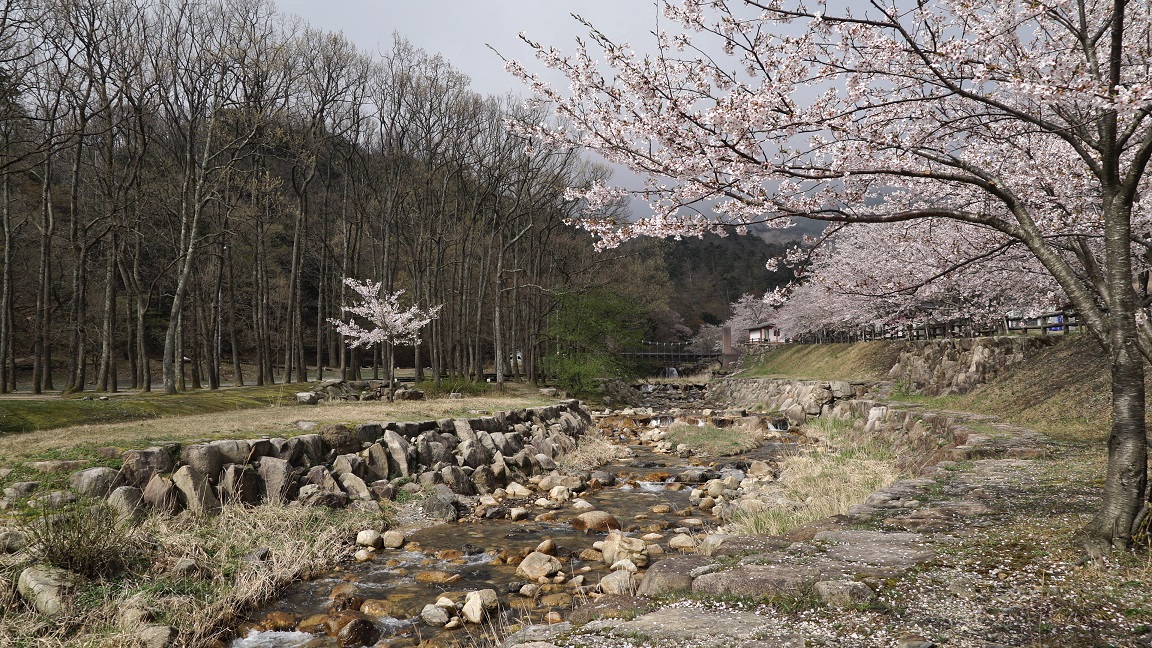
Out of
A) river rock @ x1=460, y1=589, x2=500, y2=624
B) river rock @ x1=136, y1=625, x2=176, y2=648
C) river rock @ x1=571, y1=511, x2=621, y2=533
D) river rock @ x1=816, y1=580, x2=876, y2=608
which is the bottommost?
river rock @ x1=571, y1=511, x2=621, y2=533

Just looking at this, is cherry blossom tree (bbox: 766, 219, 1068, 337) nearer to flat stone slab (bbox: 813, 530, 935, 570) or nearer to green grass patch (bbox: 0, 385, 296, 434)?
flat stone slab (bbox: 813, 530, 935, 570)

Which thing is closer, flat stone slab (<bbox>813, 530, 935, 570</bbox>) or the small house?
flat stone slab (<bbox>813, 530, 935, 570</bbox>)

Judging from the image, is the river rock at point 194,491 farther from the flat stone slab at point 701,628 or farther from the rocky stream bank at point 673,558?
the flat stone slab at point 701,628

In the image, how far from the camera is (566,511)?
34.6 feet

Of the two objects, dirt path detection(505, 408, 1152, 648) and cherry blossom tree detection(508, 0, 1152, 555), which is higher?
cherry blossom tree detection(508, 0, 1152, 555)

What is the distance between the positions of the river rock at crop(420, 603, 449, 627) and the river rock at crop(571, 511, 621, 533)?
3.52 metres

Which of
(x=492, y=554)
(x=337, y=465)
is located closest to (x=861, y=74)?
(x=492, y=554)

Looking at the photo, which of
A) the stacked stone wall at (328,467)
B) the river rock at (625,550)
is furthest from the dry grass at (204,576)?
the river rock at (625,550)

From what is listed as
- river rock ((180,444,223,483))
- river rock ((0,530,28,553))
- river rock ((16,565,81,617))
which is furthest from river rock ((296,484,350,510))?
river rock ((16,565,81,617))

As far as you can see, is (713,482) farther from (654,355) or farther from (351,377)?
(654,355)

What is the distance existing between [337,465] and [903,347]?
80.3ft

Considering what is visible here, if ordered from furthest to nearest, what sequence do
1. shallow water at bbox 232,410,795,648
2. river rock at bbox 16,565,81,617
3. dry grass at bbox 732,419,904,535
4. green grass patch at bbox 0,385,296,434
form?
green grass patch at bbox 0,385,296,434 → dry grass at bbox 732,419,904,535 → shallow water at bbox 232,410,795,648 → river rock at bbox 16,565,81,617

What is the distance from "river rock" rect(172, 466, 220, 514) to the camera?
806 cm

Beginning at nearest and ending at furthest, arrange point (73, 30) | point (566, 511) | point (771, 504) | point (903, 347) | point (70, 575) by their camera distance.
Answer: point (70, 575) < point (771, 504) < point (566, 511) < point (73, 30) < point (903, 347)
